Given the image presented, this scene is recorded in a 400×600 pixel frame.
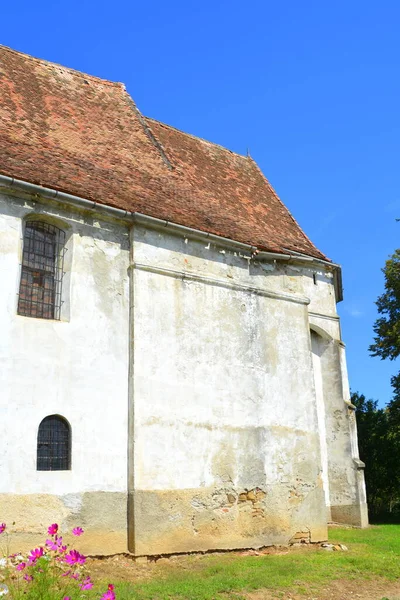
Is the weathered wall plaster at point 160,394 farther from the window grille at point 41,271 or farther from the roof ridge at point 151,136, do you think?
the roof ridge at point 151,136

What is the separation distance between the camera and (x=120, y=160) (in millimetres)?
14211

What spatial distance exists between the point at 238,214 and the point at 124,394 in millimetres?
6136

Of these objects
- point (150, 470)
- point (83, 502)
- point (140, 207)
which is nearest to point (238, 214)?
point (140, 207)

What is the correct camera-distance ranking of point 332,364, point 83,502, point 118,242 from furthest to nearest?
point 332,364, point 118,242, point 83,502

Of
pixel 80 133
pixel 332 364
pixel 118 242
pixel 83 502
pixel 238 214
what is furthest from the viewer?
pixel 332 364

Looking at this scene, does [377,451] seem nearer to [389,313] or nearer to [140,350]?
[389,313]

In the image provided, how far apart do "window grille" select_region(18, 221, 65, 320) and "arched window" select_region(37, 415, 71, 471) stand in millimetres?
1941

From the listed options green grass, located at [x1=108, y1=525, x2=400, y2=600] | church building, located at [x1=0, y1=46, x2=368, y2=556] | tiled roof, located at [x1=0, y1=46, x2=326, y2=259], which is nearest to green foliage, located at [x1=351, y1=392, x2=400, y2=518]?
church building, located at [x1=0, y1=46, x2=368, y2=556]

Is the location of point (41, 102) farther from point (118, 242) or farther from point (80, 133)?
point (118, 242)

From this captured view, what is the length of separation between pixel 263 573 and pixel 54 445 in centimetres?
412

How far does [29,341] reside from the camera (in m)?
10.5

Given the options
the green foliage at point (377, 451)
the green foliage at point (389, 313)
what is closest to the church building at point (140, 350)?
the green foliage at point (389, 313)

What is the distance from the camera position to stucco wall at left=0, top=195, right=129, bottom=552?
9969mm

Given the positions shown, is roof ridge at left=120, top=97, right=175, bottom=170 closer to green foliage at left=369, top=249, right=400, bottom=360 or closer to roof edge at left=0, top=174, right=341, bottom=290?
roof edge at left=0, top=174, right=341, bottom=290
